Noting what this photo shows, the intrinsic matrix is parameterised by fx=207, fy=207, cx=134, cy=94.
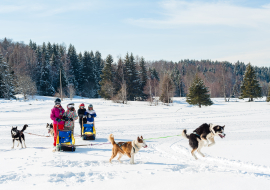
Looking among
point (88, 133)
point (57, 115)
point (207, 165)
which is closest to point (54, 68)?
point (88, 133)

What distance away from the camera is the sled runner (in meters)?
7.29

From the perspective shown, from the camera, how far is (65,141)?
7438mm

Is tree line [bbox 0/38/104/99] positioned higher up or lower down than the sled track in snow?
higher up

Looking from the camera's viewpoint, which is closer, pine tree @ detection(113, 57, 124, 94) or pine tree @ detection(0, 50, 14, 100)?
pine tree @ detection(0, 50, 14, 100)

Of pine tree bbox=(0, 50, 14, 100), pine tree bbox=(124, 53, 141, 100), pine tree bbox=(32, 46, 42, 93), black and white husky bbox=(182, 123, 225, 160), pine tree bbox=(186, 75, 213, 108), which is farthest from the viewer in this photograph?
pine tree bbox=(32, 46, 42, 93)

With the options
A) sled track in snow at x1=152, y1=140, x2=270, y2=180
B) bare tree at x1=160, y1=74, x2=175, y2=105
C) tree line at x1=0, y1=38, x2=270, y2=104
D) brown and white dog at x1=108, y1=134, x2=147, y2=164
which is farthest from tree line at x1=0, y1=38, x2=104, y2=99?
brown and white dog at x1=108, y1=134, x2=147, y2=164

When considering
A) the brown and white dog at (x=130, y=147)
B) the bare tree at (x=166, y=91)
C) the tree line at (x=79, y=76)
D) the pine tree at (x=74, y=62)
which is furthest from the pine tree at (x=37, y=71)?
the brown and white dog at (x=130, y=147)

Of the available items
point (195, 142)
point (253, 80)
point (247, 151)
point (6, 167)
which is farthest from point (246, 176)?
point (253, 80)

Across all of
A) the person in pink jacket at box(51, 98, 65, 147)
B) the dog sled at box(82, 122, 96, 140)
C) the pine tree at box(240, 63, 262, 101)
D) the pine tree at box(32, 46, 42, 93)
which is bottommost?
the dog sled at box(82, 122, 96, 140)

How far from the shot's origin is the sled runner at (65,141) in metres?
7.29

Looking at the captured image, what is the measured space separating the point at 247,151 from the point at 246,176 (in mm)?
3134

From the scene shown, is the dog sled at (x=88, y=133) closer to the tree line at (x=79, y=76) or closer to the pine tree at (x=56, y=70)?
the tree line at (x=79, y=76)

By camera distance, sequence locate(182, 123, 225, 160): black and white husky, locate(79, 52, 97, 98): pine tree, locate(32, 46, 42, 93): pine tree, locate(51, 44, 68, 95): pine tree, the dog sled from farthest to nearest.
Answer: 1. locate(79, 52, 97, 98): pine tree
2. locate(51, 44, 68, 95): pine tree
3. locate(32, 46, 42, 93): pine tree
4. the dog sled
5. locate(182, 123, 225, 160): black and white husky

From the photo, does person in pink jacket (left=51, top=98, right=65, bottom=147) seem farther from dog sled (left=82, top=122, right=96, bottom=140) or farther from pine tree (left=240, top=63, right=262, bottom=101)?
pine tree (left=240, top=63, right=262, bottom=101)
